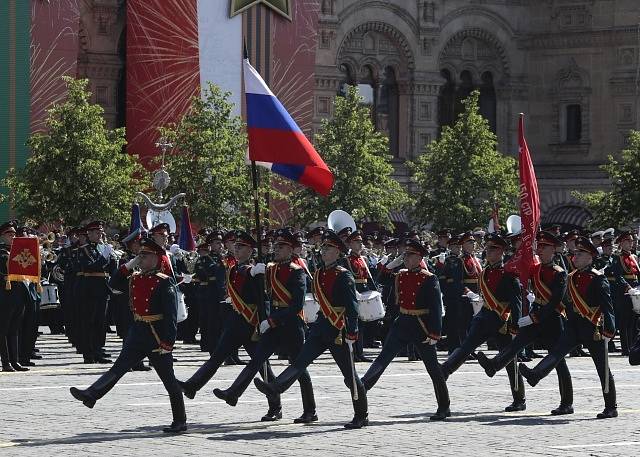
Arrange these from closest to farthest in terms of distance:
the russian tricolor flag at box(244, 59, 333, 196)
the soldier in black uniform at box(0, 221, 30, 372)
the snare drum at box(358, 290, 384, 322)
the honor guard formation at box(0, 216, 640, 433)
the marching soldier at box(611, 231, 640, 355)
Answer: the honor guard formation at box(0, 216, 640, 433) → the russian tricolor flag at box(244, 59, 333, 196) → the snare drum at box(358, 290, 384, 322) → the soldier in black uniform at box(0, 221, 30, 372) → the marching soldier at box(611, 231, 640, 355)

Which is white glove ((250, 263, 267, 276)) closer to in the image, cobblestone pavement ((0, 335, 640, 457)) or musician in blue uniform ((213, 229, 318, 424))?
musician in blue uniform ((213, 229, 318, 424))

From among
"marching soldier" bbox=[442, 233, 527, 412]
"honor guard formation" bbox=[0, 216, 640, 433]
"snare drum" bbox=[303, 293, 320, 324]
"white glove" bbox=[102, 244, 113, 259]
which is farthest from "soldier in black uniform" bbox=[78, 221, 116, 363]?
"marching soldier" bbox=[442, 233, 527, 412]

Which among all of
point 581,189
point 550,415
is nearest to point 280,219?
point 581,189

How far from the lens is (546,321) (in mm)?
18625

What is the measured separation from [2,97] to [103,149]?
5501 mm

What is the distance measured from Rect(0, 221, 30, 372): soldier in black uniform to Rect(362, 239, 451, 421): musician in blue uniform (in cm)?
682

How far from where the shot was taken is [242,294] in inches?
701

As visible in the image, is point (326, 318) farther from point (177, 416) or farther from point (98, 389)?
point (98, 389)

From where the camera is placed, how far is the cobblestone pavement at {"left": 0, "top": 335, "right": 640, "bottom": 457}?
1555cm

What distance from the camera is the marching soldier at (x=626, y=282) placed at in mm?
28172

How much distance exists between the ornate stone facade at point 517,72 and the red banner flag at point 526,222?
36.8 meters

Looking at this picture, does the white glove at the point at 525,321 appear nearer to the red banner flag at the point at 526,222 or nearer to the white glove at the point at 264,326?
the red banner flag at the point at 526,222

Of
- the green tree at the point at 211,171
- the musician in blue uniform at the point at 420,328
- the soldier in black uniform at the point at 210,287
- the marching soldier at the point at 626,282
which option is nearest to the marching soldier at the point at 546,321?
the musician in blue uniform at the point at 420,328

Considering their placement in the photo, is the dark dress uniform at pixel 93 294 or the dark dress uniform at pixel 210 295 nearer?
the dark dress uniform at pixel 93 294
